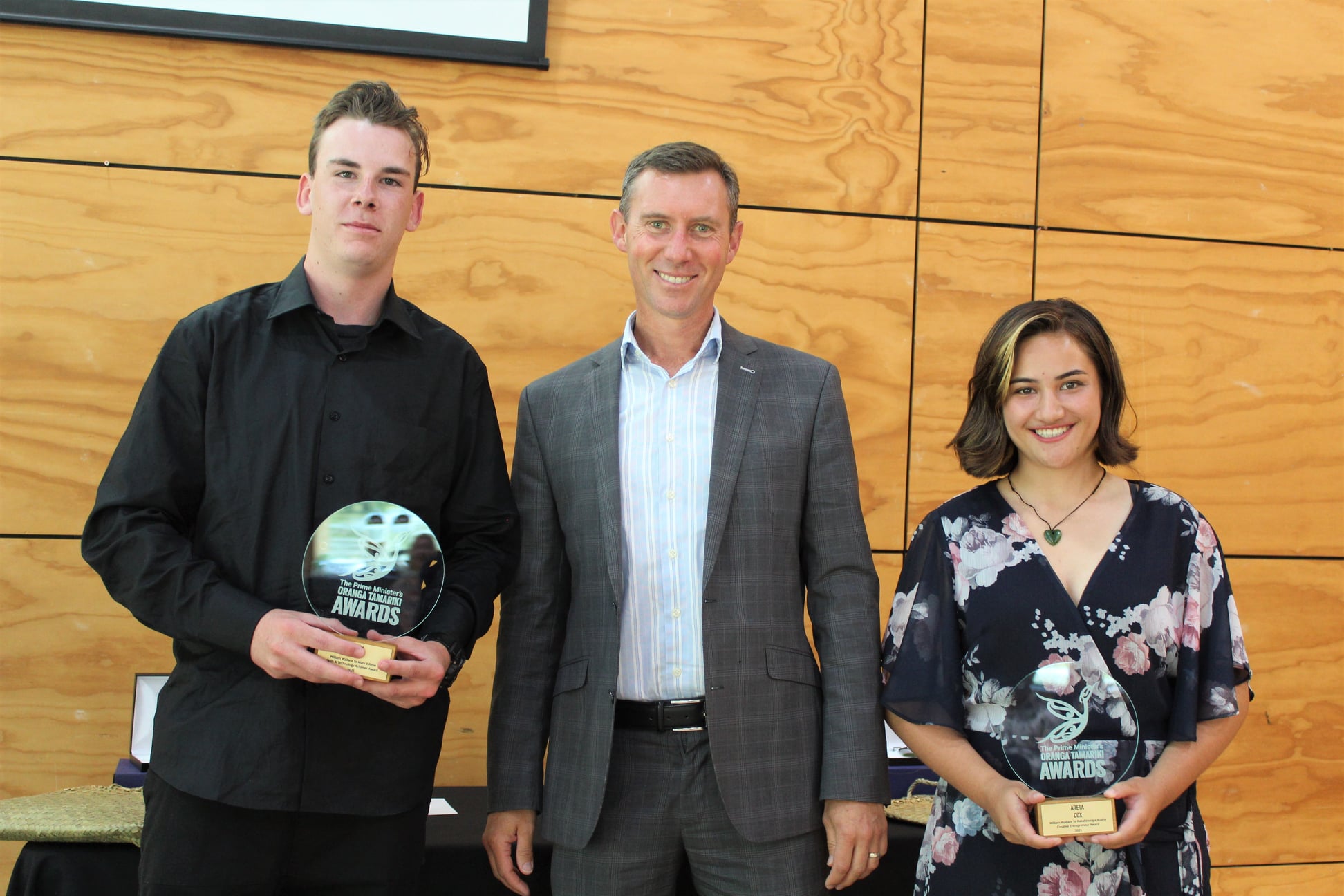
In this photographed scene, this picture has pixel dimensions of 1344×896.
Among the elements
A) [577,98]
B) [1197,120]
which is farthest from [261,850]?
[1197,120]

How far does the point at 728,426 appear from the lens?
1.84 m

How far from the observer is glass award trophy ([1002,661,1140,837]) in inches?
58.4

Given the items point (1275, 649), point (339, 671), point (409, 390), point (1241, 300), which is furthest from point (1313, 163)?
point (339, 671)

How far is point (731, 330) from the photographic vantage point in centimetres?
198

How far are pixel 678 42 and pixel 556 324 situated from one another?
823 mm

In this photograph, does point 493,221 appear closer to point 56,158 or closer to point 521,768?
point 56,158

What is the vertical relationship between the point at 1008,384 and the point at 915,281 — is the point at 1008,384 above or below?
below

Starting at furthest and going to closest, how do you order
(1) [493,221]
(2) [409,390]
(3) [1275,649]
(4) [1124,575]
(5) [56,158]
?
1. (3) [1275,649]
2. (1) [493,221]
3. (5) [56,158]
4. (2) [409,390]
5. (4) [1124,575]

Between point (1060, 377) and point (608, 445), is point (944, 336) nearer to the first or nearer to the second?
point (1060, 377)

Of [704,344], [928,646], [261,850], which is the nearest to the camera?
[261,850]

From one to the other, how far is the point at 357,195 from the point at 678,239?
54 cm

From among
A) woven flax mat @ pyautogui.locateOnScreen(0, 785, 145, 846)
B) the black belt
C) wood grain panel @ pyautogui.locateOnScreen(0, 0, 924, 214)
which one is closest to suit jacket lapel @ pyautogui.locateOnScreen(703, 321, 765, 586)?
the black belt

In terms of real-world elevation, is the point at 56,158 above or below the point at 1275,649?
above

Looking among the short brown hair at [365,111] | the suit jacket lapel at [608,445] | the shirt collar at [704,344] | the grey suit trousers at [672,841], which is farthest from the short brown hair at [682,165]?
the grey suit trousers at [672,841]
